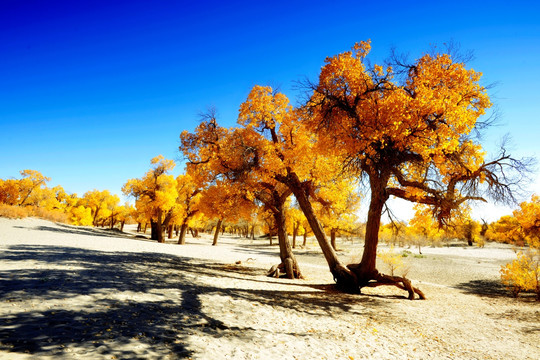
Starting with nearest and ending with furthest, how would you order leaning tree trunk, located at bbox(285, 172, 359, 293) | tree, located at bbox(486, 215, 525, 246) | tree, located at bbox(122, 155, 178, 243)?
leaning tree trunk, located at bbox(285, 172, 359, 293)
tree, located at bbox(486, 215, 525, 246)
tree, located at bbox(122, 155, 178, 243)

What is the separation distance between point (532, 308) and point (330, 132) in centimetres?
1382

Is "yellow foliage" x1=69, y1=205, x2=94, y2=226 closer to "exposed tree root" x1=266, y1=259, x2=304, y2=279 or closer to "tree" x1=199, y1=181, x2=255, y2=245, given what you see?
"tree" x1=199, y1=181, x2=255, y2=245

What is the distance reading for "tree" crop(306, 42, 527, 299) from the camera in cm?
895

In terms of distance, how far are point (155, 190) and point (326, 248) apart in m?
26.6

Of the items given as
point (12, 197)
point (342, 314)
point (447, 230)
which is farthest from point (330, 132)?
point (12, 197)

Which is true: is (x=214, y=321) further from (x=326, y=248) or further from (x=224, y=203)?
(x=224, y=203)

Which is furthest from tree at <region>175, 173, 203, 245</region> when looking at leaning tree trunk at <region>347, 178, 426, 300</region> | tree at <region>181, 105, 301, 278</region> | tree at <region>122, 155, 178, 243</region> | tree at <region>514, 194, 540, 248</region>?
tree at <region>514, 194, 540, 248</region>

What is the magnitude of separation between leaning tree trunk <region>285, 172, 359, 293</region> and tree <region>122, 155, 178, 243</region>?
76.7ft

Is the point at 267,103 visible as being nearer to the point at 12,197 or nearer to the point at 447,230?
the point at 447,230

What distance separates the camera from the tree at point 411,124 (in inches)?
352

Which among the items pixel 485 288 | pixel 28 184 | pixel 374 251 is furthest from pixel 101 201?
pixel 485 288

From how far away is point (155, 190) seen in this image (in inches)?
1312

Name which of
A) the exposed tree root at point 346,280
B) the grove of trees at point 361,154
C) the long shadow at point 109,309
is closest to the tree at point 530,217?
the grove of trees at point 361,154

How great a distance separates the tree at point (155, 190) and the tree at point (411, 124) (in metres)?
27.0
